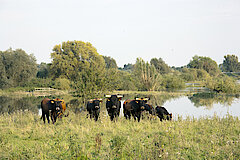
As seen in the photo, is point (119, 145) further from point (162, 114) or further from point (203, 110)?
point (203, 110)

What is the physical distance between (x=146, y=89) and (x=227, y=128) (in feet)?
133

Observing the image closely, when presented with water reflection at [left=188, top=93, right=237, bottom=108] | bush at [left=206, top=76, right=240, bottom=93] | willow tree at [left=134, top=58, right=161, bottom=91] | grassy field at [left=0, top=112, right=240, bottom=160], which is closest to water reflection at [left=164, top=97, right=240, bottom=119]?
water reflection at [left=188, top=93, right=237, bottom=108]

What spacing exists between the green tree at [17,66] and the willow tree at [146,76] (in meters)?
24.6

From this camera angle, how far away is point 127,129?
1016 centimetres

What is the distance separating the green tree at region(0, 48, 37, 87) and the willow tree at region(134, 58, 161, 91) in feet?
80.8

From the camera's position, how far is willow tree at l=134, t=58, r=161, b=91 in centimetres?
4934

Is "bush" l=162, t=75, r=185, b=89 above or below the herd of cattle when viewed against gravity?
above

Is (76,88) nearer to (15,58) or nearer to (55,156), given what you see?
(55,156)

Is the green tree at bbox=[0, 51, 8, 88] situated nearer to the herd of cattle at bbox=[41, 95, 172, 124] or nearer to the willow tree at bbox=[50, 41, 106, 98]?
the willow tree at bbox=[50, 41, 106, 98]

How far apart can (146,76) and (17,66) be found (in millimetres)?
28941

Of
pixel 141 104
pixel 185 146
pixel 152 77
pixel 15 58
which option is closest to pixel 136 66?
pixel 152 77

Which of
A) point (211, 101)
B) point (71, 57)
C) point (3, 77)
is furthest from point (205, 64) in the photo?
point (3, 77)

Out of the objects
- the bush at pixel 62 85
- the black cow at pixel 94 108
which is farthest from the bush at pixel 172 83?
the black cow at pixel 94 108

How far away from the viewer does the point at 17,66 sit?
167 feet
